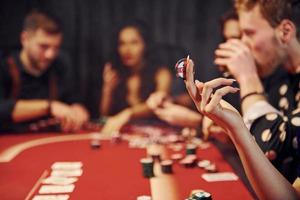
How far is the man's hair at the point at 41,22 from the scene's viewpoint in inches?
121

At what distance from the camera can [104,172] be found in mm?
1705

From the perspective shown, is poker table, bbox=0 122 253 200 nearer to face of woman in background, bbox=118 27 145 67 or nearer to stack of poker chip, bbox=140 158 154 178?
stack of poker chip, bbox=140 158 154 178

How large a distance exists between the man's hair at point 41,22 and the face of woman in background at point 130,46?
525mm

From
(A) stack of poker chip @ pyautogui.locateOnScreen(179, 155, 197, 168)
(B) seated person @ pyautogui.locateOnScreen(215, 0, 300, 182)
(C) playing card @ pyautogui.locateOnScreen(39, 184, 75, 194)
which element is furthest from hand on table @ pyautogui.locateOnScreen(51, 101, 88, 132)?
(B) seated person @ pyautogui.locateOnScreen(215, 0, 300, 182)

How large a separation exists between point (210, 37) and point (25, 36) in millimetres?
1520

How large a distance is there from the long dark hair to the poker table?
36.1 inches

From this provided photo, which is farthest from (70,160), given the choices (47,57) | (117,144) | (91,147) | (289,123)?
(47,57)

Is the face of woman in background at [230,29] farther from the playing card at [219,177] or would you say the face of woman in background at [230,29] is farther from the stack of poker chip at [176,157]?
the playing card at [219,177]

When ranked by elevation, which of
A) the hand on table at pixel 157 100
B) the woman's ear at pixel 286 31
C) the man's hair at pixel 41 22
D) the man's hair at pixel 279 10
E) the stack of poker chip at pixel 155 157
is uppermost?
the man's hair at pixel 41 22

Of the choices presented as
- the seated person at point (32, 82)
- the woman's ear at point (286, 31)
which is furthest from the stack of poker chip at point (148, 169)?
the seated person at point (32, 82)

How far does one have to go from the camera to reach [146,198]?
1.35m

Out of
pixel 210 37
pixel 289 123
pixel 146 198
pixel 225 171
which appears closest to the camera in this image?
pixel 146 198

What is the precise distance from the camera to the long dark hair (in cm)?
329

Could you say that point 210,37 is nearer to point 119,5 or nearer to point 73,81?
point 119,5
